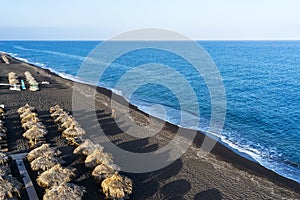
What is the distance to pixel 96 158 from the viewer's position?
16.6 m

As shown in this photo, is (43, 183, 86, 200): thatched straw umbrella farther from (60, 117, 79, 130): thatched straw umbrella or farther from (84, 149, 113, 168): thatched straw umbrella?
(60, 117, 79, 130): thatched straw umbrella

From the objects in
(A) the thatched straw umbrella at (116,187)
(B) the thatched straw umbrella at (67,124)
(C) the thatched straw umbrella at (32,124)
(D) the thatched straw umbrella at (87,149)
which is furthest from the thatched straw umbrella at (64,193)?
(B) the thatched straw umbrella at (67,124)

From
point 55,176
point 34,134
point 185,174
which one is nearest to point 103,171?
point 55,176

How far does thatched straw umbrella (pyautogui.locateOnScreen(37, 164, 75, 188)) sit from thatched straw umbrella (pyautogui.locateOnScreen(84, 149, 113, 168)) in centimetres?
191

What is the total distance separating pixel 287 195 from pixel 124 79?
159ft

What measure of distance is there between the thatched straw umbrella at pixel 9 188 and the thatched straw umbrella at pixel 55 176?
4.07ft

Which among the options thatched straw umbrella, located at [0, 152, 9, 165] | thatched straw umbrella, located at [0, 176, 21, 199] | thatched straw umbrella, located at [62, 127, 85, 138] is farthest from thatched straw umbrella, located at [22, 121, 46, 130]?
thatched straw umbrella, located at [0, 176, 21, 199]

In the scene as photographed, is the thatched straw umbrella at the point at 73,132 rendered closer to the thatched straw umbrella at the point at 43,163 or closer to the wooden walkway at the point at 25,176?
the wooden walkway at the point at 25,176

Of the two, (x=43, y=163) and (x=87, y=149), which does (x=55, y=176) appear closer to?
(x=43, y=163)

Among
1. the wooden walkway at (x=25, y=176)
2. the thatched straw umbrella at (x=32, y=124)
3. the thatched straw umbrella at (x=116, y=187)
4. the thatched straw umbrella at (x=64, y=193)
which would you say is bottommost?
the wooden walkway at (x=25, y=176)

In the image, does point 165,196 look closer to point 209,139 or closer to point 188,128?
point 209,139

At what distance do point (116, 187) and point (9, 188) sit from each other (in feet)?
16.3

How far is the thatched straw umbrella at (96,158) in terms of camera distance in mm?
16453

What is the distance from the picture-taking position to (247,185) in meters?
17.0
